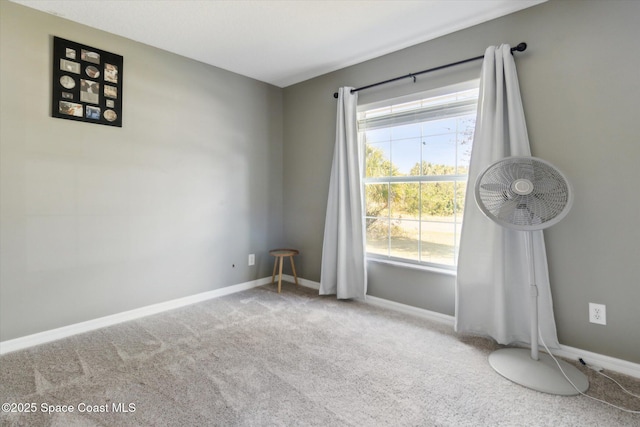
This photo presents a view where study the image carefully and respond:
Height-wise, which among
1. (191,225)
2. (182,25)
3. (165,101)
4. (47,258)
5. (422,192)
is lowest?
(47,258)

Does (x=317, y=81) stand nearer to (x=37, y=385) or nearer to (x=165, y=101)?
(x=165, y=101)

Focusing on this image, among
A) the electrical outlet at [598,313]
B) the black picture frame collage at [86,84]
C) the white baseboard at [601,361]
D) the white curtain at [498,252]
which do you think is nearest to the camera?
the white baseboard at [601,361]

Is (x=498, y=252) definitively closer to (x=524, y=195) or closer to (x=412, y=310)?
(x=524, y=195)

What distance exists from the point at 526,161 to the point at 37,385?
10.2 feet

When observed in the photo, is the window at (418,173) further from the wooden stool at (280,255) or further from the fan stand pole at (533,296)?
the wooden stool at (280,255)

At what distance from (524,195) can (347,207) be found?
65.7 inches

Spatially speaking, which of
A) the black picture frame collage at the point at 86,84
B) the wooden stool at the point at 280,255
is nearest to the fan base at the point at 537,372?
the wooden stool at the point at 280,255

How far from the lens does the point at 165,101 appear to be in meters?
2.99

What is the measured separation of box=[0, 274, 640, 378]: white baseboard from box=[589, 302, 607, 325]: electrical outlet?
Result: 21cm

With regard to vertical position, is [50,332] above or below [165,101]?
below

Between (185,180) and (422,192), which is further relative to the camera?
(185,180)

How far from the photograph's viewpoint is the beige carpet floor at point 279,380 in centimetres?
155

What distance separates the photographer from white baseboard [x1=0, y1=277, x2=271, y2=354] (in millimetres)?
2246

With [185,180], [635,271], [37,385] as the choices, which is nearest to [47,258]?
[37,385]
